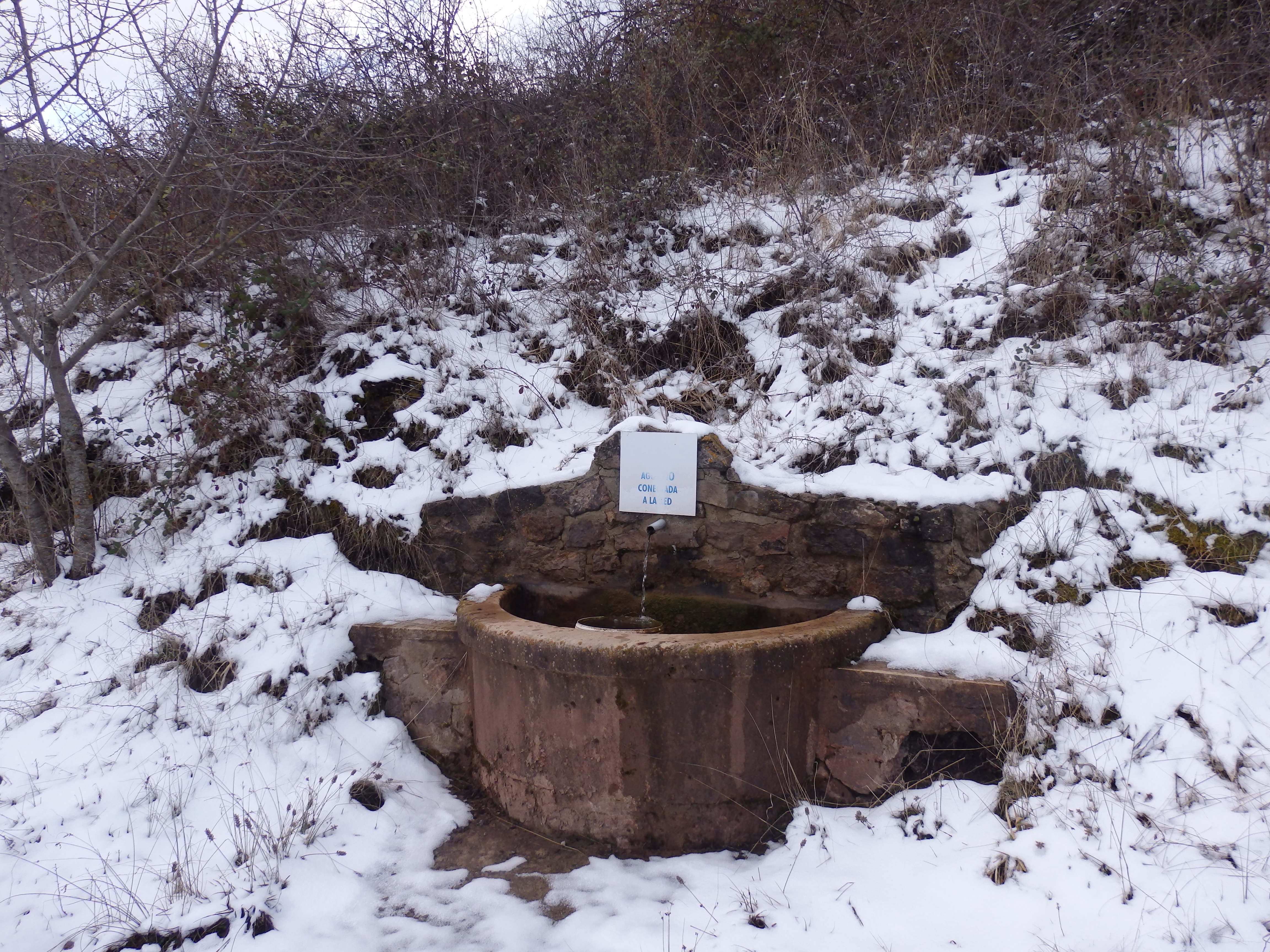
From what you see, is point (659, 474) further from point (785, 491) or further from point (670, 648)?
point (670, 648)

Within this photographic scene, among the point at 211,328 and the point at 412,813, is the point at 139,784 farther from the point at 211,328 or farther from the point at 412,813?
the point at 211,328

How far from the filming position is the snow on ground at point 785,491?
2.68 m

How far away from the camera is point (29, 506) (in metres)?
4.51

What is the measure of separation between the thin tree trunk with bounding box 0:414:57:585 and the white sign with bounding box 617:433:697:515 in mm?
3274

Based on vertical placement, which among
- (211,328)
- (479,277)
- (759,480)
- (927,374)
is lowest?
(759,480)

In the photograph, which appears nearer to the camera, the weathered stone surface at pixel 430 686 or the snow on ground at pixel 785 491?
the snow on ground at pixel 785 491

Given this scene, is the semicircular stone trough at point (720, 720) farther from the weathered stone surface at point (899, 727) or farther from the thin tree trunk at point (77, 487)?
the thin tree trunk at point (77, 487)

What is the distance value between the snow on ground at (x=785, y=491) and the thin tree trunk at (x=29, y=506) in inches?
6.3

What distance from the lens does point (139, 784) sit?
344 centimetres

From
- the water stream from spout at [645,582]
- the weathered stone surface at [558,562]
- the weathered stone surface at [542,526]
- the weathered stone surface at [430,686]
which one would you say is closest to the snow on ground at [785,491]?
the weathered stone surface at [430,686]

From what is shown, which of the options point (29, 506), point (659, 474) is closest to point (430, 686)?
point (659, 474)

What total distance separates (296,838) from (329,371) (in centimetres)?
314

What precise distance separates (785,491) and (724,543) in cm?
41

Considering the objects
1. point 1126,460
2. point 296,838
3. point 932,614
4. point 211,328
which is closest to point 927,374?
point 1126,460
